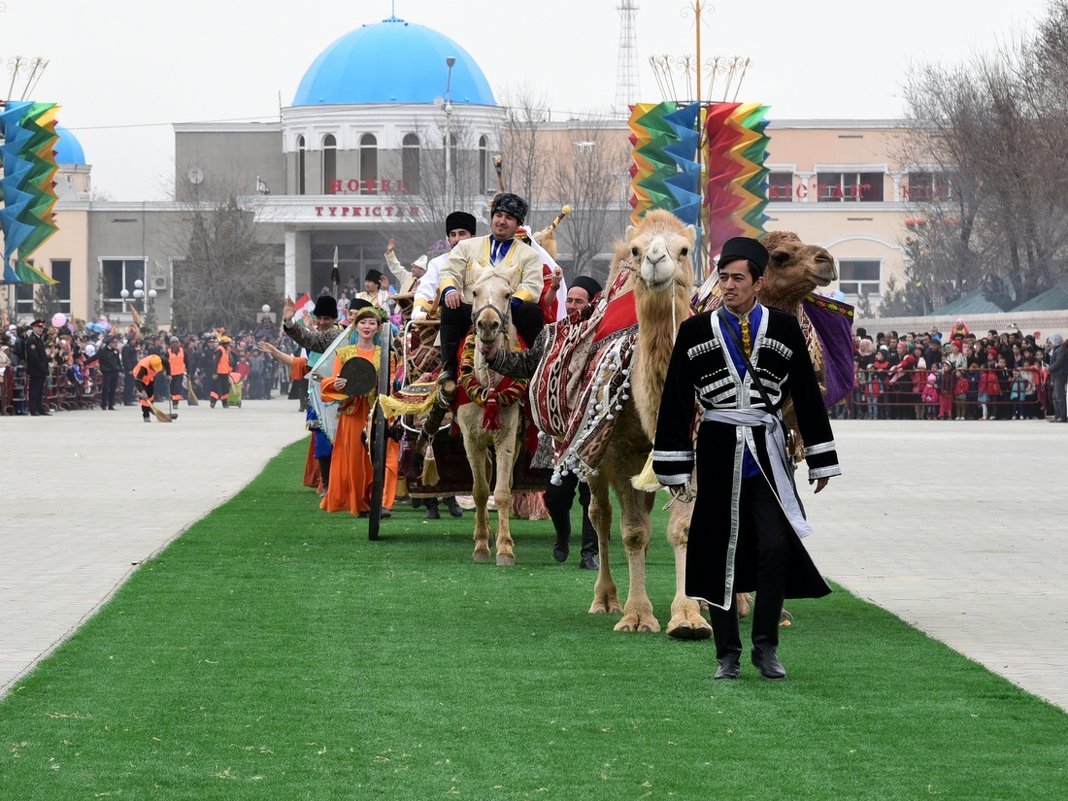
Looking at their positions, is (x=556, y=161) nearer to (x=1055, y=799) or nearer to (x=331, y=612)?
(x=331, y=612)

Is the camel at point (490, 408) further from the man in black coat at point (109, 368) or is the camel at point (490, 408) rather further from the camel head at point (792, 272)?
the man in black coat at point (109, 368)

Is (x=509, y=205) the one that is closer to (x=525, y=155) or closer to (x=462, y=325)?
(x=462, y=325)

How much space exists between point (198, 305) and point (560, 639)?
75648mm

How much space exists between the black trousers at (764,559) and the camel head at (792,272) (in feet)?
5.63

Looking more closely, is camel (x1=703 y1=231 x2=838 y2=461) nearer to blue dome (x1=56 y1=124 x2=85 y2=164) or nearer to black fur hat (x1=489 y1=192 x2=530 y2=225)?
black fur hat (x1=489 y1=192 x2=530 y2=225)

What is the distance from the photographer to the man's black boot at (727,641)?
29.8 ft

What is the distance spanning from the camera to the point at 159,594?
40.3 feet


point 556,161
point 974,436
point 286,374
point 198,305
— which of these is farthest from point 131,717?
point 198,305

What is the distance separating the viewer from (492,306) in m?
13.7

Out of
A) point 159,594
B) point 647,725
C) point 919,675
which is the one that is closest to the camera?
point 647,725

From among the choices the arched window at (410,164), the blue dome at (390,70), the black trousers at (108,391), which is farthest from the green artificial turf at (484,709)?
the blue dome at (390,70)

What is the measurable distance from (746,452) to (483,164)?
78261 mm

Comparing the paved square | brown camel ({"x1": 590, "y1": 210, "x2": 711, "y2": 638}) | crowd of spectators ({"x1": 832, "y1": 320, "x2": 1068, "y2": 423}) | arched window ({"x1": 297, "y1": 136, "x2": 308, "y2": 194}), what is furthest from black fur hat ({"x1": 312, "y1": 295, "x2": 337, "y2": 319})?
arched window ({"x1": 297, "y1": 136, "x2": 308, "y2": 194})

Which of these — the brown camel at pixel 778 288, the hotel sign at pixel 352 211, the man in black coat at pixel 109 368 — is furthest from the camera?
the hotel sign at pixel 352 211
